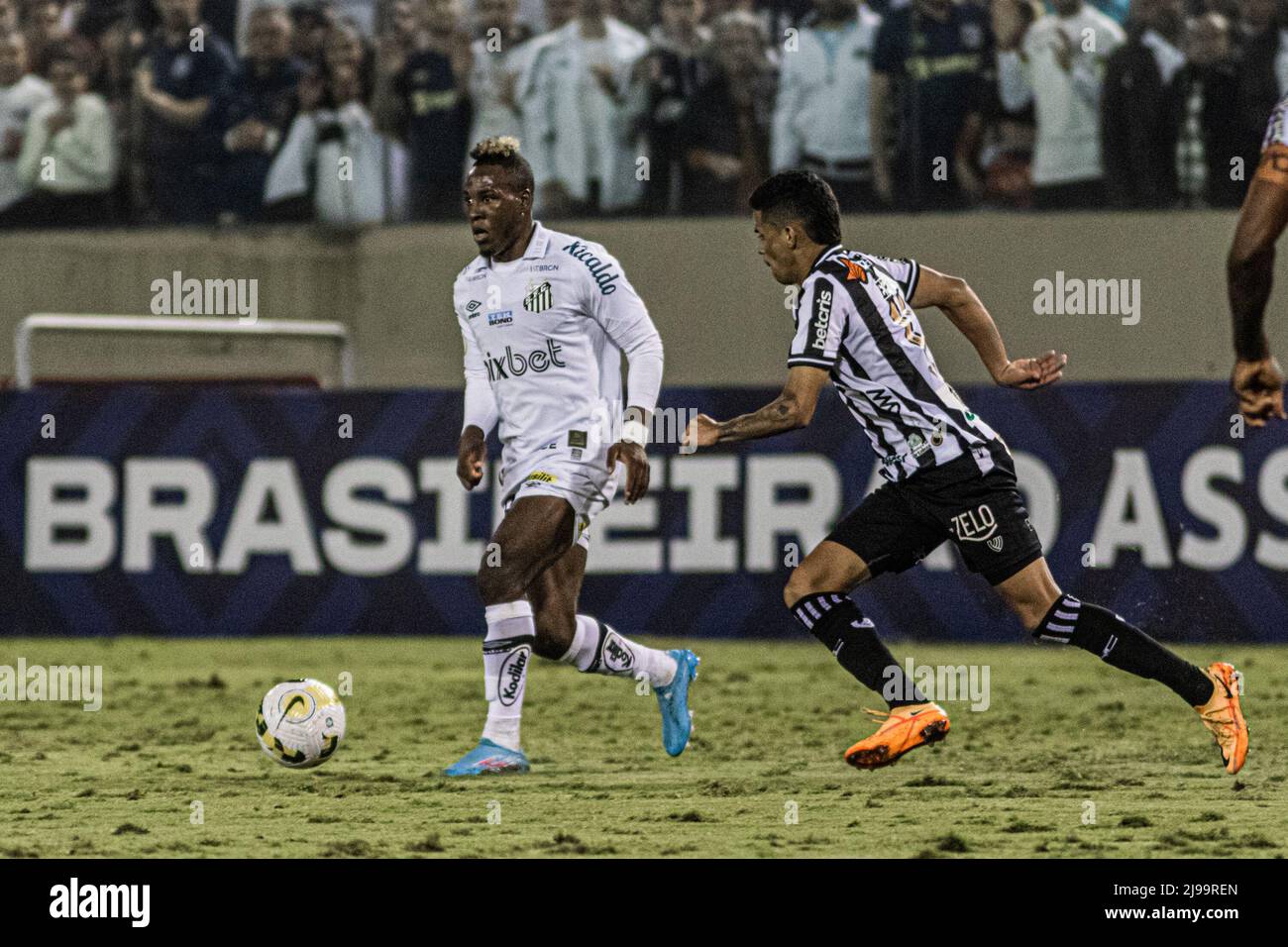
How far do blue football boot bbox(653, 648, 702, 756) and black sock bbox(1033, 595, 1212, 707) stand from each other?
5.93 feet

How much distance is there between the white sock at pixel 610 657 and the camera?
830cm

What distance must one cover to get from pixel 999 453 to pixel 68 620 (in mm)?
8258

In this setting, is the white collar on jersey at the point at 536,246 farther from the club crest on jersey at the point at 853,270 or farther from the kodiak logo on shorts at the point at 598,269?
the club crest on jersey at the point at 853,270

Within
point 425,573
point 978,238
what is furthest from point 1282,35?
point 425,573

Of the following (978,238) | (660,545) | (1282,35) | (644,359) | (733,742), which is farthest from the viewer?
(978,238)

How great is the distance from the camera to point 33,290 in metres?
16.8

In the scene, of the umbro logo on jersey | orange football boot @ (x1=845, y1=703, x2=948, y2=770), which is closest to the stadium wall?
the umbro logo on jersey

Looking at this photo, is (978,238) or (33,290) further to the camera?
(33,290)

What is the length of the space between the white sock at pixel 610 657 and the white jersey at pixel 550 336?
689 mm

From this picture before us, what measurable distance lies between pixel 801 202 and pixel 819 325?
491 millimetres

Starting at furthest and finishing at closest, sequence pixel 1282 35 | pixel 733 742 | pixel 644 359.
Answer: pixel 1282 35
pixel 733 742
pixel 644 359

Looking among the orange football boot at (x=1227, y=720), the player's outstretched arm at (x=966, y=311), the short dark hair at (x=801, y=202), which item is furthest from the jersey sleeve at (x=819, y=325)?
the orange football boot at (x=1227, y=720)

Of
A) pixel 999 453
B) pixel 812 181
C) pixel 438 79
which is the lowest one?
pixel 999 453

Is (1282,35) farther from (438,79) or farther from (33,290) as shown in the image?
(33,290)
